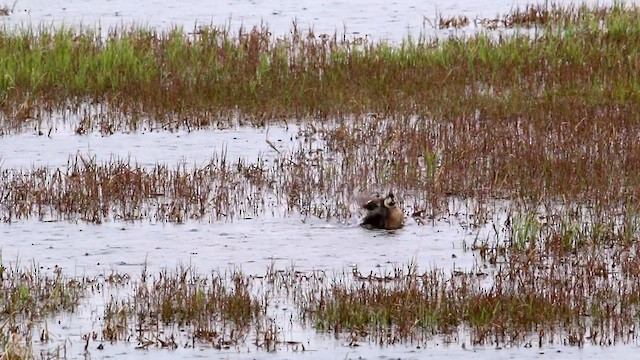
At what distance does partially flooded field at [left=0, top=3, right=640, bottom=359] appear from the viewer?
7723mm

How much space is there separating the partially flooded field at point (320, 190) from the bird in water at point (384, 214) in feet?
0.49

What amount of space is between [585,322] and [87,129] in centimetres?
733

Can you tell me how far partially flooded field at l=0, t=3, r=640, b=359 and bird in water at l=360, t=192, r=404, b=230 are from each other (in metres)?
0.15

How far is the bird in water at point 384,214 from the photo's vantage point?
10062mm

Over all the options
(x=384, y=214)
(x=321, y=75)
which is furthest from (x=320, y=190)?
(x=321, y=75)

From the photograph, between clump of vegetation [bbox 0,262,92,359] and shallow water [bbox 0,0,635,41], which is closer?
clump of vegetation [bbox 0,262,92,359]

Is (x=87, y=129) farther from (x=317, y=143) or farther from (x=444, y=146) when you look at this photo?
(x=444, y=146)

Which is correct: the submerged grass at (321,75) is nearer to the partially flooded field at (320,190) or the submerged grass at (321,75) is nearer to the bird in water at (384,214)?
the partially flooded field at (320,190)

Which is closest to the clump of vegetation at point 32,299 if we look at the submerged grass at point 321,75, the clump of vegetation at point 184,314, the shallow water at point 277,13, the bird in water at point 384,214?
the clump of vegetation at point 184,314

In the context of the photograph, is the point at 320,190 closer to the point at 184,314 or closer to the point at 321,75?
the point at 184,314

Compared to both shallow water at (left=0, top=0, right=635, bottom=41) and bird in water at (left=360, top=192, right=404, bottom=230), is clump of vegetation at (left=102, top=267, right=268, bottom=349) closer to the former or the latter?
bird in water at (left=360, top=192, right=404, bottom=230)

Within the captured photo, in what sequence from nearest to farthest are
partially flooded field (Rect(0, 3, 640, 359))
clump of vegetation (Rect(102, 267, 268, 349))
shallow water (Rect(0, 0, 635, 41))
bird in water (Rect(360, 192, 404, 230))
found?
clump of vegetation (Rect(102, 267, 268, 349)) → partially flooded field (Rect(0, 3, 640, 359)) → bird in water (Rect(360, 192, 404, 230)) → shallow water (Rect(0, 0, 635, 41))

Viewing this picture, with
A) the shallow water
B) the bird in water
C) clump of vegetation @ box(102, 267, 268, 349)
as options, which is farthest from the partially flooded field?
the shallow water

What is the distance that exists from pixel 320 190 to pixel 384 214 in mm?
1381
